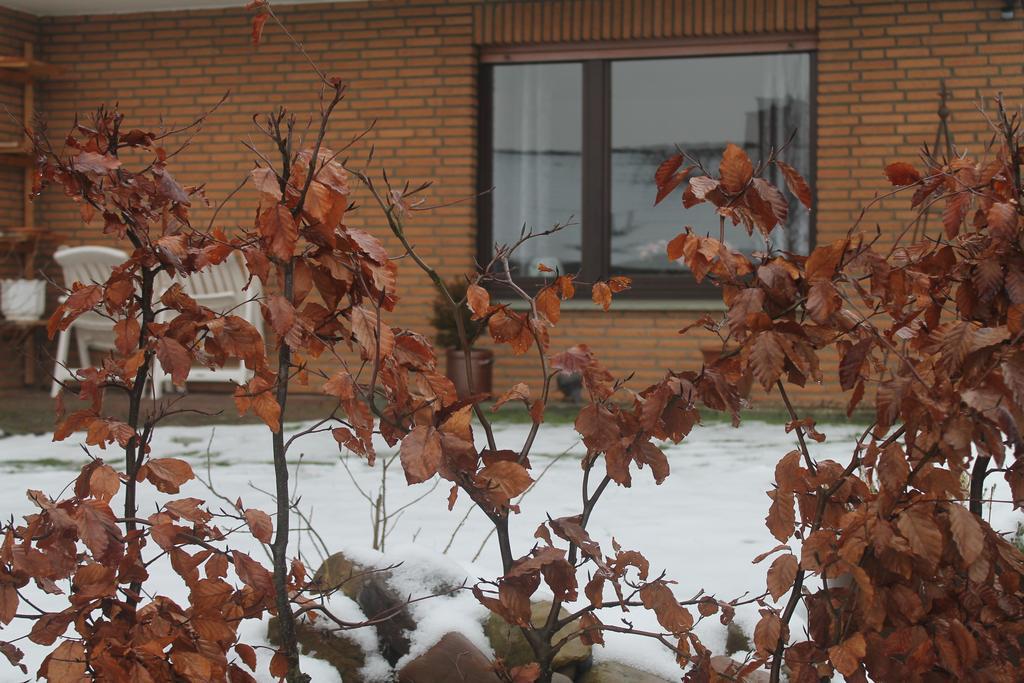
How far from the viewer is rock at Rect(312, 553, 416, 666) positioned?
2402 mm

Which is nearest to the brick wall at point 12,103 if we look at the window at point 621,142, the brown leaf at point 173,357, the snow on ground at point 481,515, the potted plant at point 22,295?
the potted plant at point 22,295

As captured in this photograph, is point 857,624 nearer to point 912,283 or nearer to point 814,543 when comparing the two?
point 814,543

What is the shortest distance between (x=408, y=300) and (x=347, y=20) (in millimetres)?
2064

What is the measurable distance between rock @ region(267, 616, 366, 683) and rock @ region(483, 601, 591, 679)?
0.90 ft

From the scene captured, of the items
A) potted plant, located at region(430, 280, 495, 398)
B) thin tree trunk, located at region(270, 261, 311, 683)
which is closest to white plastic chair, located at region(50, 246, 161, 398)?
potted plant, located at region(430, 280, 495, 398)

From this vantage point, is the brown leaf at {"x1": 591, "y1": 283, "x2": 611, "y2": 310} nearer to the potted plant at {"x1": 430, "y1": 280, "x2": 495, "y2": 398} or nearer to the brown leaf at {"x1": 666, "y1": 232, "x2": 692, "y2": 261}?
the brown leaf at {"x1": 666, "y1": 232, "x2": 692, "y2": 261}

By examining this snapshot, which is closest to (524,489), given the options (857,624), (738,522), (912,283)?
(857,624)

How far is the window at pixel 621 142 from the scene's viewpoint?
831 cm

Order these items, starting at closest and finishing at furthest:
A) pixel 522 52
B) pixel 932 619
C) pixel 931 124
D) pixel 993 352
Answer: pixel 993 352, pixel 932 619, pixel 931 124, pixel 522 52

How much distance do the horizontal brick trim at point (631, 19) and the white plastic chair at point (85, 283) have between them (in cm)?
302

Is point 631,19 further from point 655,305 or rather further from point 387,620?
point 387,620

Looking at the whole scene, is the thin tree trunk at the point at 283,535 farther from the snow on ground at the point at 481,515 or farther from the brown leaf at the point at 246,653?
the snow on ground at the point at 481,515

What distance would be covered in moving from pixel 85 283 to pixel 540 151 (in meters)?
3.38

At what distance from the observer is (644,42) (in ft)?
27.0
